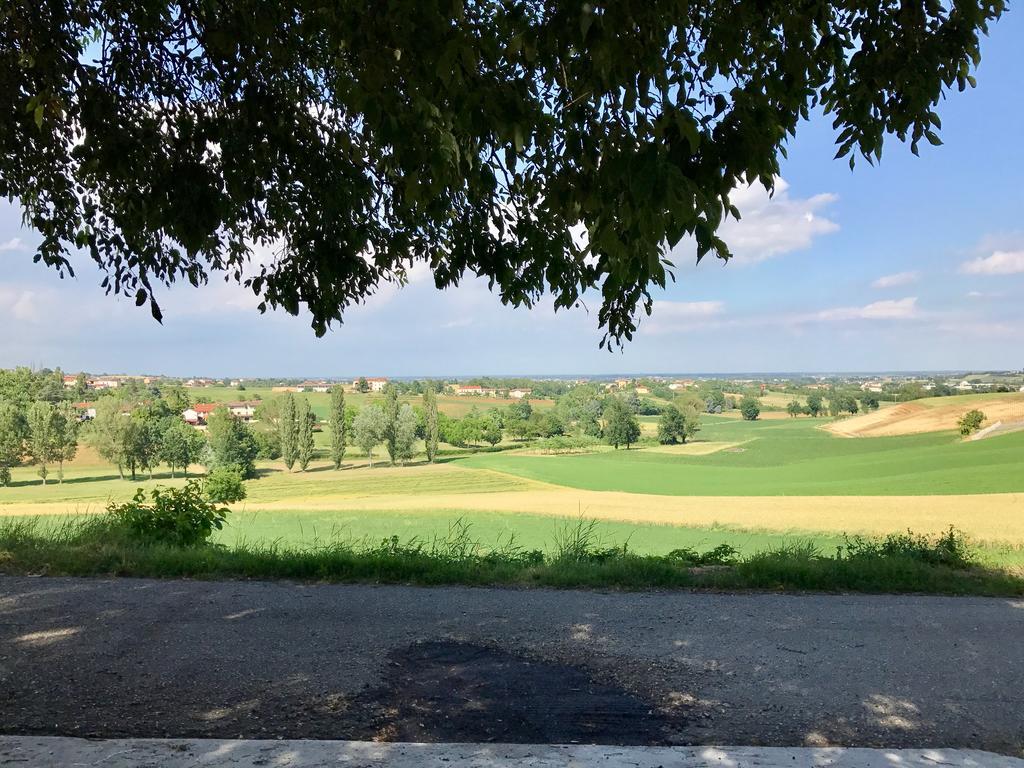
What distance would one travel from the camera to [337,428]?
42.9 meters

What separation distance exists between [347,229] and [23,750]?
330cm

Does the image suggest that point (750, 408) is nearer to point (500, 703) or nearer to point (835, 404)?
point (835, 404)

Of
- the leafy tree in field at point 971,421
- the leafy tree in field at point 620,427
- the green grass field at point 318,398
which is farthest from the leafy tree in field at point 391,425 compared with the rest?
the leafy tree in field at point 971,421

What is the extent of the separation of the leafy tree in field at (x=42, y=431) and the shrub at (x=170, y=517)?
65.8ft

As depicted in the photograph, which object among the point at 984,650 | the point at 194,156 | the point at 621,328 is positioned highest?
the point at 194,156

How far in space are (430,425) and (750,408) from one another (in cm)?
3082

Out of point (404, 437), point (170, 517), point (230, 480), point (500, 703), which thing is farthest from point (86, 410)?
point (500, 703)

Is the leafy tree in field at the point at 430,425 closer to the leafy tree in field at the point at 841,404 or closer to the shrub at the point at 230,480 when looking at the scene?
the shrub at the point at 230,480

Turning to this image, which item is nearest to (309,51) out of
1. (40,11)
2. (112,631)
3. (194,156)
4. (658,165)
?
(194,156)

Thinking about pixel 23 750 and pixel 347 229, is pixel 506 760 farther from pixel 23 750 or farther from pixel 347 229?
pixel 347 229

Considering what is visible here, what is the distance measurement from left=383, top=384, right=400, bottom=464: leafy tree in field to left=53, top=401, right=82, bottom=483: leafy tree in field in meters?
18.6

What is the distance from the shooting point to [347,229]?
177 inches

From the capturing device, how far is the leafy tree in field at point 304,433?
40.4 metres

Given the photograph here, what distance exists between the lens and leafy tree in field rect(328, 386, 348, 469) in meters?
42.7
